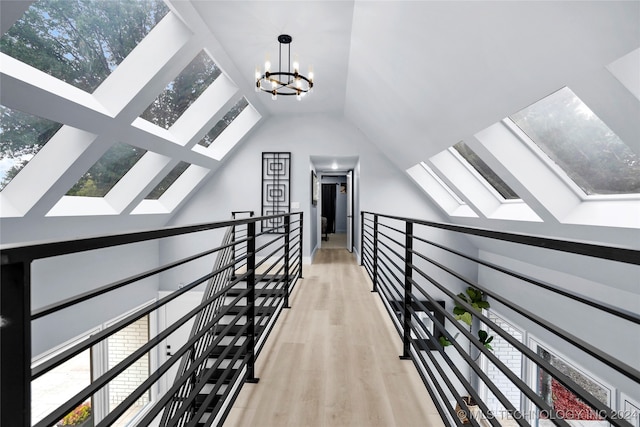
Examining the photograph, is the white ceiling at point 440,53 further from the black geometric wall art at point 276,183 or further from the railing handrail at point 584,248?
the black geometric wall art at point 276,183

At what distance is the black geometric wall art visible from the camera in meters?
5.89

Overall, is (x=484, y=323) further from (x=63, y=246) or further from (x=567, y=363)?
(x=567, y=363)

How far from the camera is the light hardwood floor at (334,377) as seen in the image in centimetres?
153

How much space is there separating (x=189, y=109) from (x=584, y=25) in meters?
3.97

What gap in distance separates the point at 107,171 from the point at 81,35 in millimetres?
1765

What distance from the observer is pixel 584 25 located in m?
1.47

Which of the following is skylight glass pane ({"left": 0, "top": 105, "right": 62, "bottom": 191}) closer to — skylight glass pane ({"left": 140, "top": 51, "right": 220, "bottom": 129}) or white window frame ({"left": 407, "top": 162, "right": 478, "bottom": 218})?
skylight glass pane ({"left": 140, "top": 51, "right": 220, "bottom": 129})

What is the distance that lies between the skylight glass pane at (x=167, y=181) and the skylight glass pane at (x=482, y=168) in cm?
399

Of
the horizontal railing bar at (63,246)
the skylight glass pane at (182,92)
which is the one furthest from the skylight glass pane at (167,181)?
the horizontal railing bar at (63,246)

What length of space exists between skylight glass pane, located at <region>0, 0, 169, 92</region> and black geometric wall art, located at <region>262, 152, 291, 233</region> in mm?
3107

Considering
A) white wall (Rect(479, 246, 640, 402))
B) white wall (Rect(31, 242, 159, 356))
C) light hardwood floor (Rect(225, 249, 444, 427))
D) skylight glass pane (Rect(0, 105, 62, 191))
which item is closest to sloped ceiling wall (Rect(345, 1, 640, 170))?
white wall (Rect(479, 246, 640, 402))

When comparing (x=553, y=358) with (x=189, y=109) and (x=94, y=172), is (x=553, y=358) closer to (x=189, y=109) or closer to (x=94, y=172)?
(x=189, y=109)

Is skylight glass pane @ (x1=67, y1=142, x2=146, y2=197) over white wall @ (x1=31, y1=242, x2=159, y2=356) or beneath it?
over

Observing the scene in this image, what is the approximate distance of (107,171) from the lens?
3967mm
